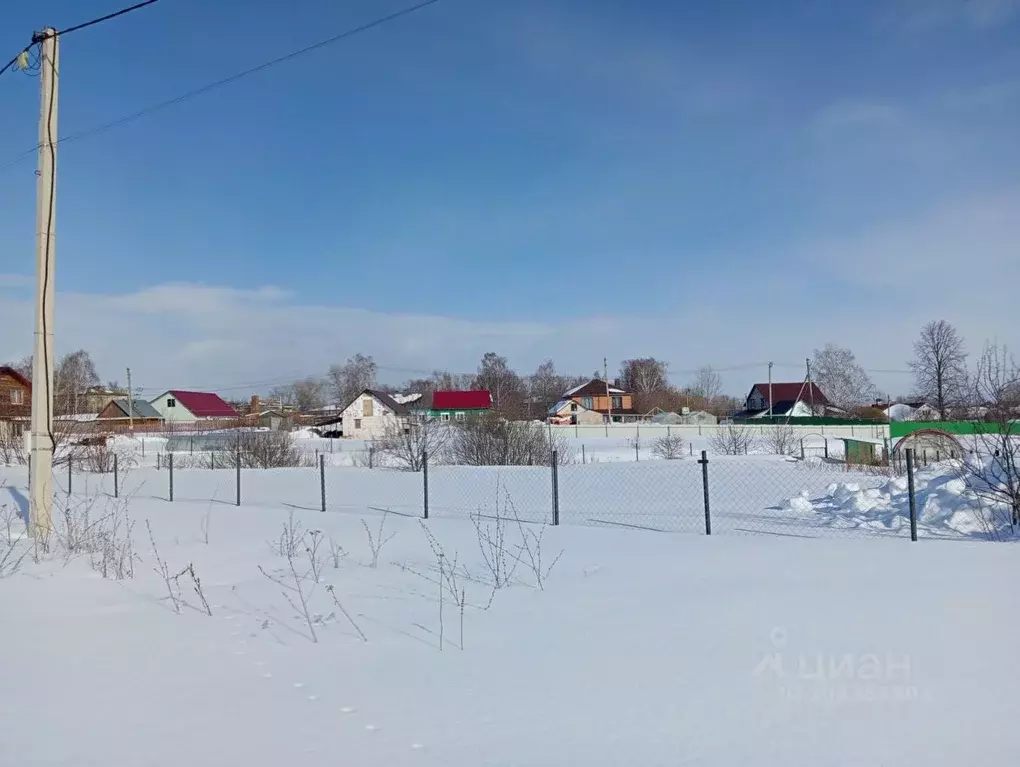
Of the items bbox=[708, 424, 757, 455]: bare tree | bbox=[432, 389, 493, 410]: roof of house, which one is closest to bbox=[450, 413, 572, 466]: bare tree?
bbox=[708, 424, 757, 455]: bare tree

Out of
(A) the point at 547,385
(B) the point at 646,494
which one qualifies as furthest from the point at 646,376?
(B) the point at 646,494

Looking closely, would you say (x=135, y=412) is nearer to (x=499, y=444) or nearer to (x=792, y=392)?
(x=499, y=444)

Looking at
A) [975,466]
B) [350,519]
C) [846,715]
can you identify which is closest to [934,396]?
[975,466]

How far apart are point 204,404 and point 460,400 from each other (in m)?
28.8

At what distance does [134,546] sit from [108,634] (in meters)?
4.66

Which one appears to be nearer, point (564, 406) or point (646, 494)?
point (646, 494)

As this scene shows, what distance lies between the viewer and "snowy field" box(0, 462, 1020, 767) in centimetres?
321

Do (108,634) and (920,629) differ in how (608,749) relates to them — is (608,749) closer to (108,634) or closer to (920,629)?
(920,629)

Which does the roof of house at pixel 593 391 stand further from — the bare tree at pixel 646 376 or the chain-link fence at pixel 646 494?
the chain-link fence at pixel 646 494

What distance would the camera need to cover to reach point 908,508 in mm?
10891

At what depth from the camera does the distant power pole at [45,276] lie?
9.30 m

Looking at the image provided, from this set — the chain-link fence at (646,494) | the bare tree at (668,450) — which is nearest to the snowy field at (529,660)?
the chain-link fence at (646,494)

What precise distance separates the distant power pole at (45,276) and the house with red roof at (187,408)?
6853 centimetres

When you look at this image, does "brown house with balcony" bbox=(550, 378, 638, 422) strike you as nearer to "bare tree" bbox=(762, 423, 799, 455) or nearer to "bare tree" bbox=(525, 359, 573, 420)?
"bare tree" bbox=(525, 359, 573, 420)
